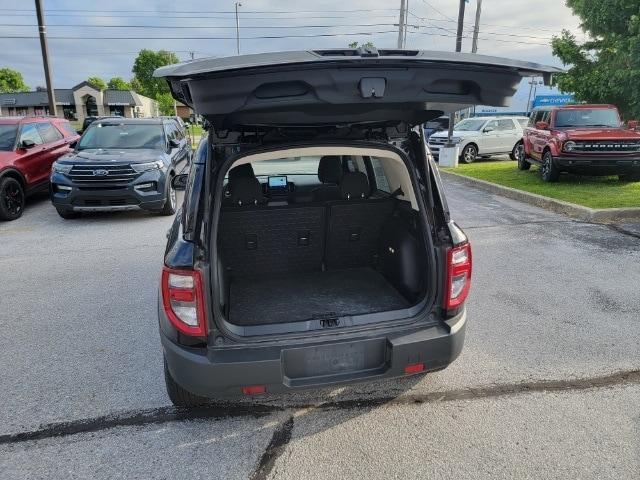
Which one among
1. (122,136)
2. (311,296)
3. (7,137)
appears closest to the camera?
(311,296)

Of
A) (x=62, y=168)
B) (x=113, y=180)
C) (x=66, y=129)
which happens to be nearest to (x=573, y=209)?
(x=113, y=180)

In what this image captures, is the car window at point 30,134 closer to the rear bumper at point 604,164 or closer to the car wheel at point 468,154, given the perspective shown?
the rear bumper at point 604,164

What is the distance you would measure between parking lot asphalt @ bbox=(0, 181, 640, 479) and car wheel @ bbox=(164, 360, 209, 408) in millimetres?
75

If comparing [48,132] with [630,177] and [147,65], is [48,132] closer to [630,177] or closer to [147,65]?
[630,177]

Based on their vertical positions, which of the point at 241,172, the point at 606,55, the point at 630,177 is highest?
the point at 606,55

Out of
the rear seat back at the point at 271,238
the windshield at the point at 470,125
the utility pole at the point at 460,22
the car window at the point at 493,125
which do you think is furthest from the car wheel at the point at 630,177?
the rear seat back at the point at 271,238

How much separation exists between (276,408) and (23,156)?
8.30 metres

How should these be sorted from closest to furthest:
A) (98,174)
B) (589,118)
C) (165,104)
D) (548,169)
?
1. (98,174)
2. (548,169)
3. (589,118)
4. (165,104)

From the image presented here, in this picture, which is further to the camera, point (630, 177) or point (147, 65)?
point (147, 65)

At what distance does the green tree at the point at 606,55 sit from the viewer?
12.3 metres

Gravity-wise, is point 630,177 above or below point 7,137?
below

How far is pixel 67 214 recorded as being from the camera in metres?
8.02

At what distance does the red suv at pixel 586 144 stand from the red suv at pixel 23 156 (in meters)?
11.1

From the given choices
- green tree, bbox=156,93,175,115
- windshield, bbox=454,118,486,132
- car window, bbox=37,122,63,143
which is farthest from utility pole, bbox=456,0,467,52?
green tree, bbox=156,93,175,115
